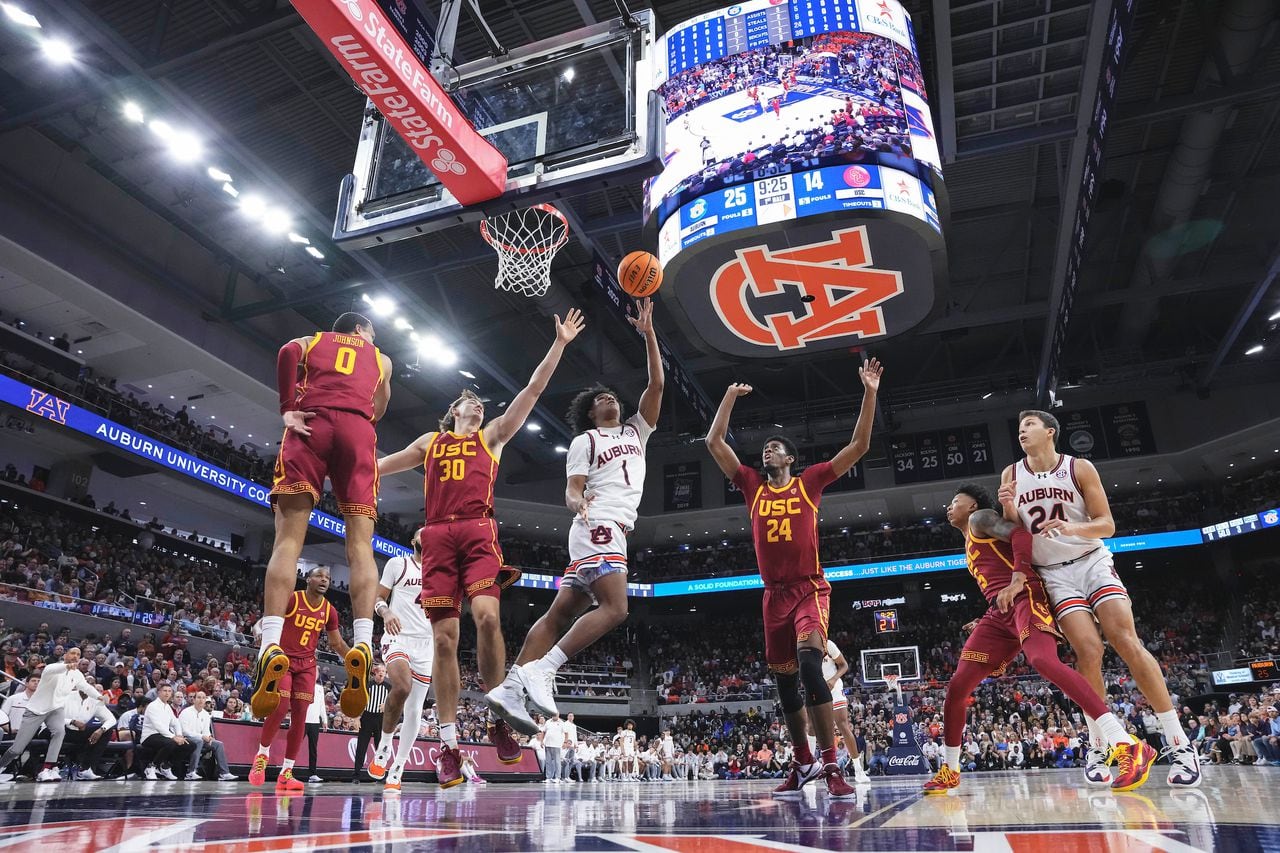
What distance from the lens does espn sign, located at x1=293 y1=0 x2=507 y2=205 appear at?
227 inches

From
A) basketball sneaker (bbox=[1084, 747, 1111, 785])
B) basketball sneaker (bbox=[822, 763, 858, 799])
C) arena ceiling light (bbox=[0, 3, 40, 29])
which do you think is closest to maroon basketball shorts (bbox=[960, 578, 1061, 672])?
basketball sneaker (bbox=[1084, 747, 1111, 785])

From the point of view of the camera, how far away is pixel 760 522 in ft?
17.2

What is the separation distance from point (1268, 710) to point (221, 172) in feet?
67.4

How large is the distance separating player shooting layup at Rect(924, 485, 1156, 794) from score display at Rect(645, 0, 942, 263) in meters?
4.54

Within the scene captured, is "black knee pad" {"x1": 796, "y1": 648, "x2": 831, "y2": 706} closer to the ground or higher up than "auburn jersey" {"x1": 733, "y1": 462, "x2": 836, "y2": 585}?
closer to the ground

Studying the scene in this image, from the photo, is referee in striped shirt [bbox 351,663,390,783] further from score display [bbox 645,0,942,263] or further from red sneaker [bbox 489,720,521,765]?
score display [bbox 645,0,942,263]

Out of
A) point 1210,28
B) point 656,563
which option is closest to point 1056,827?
point 1210,28

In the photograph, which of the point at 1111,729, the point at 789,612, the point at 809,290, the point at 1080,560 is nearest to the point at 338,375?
the point at 789,612

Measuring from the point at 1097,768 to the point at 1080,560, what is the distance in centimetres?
117

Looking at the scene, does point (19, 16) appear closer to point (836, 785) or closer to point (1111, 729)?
point (836, 785)

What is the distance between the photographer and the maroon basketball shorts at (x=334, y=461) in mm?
3820

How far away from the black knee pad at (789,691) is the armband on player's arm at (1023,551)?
1475mm

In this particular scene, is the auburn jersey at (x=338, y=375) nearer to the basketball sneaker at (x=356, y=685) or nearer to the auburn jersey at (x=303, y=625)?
Answer: the basketball sneaker at (x=356, y=685)

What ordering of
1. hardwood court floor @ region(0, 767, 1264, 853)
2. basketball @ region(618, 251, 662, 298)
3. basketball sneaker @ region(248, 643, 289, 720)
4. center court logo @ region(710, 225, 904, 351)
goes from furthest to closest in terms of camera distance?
1. center court logo @ region(710, 225, 904, 351)
2. basketball @ region(618, 251, 662, 298)
3. basketball sneaker @ region(248, 643, 289, 720)
4. hardwood court floor @ region(0, 767, 1264, 853)
